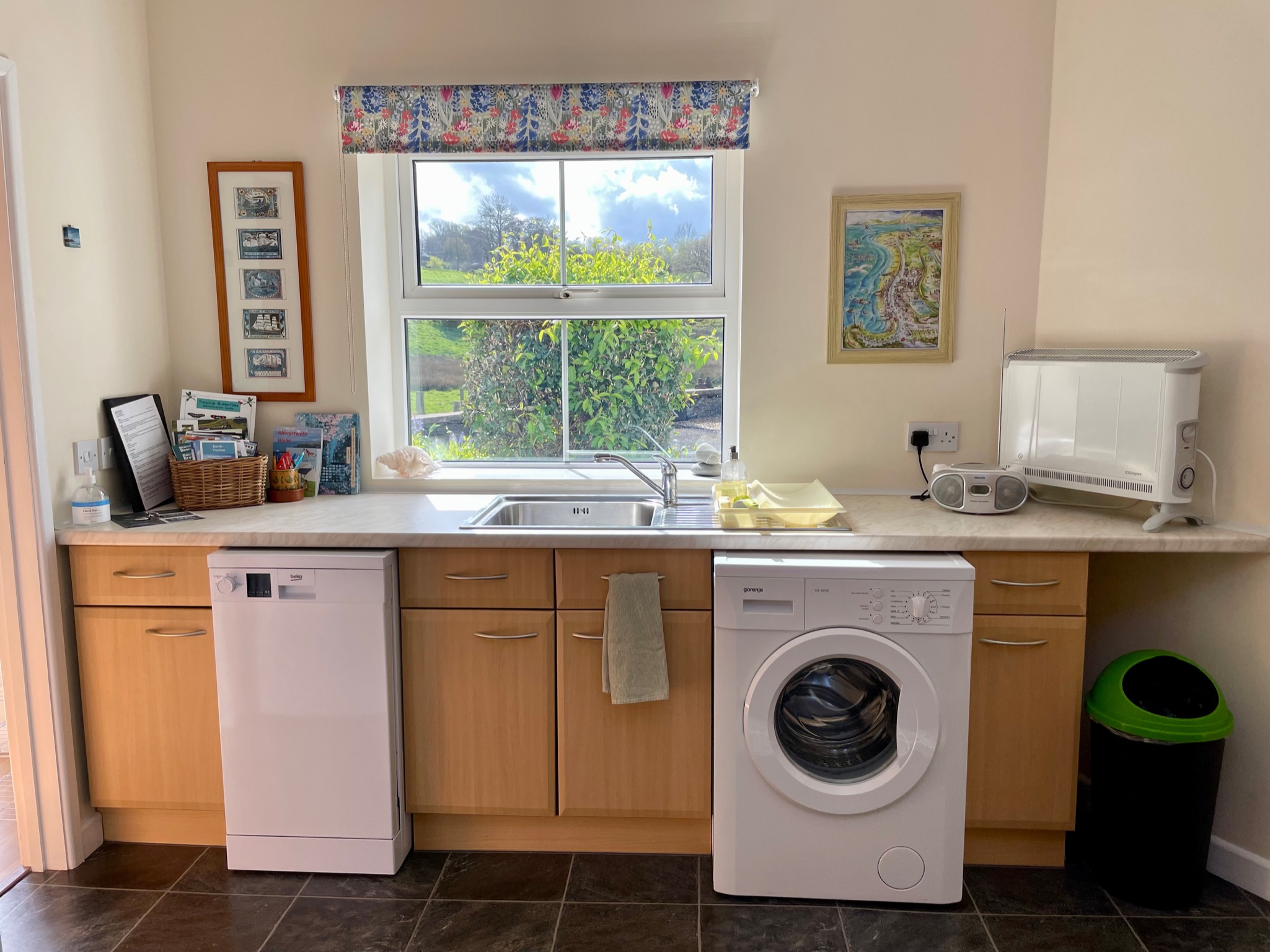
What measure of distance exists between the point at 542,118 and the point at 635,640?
5.24 feet

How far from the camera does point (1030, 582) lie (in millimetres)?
2195

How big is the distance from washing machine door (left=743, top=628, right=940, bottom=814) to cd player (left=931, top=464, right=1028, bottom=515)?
57cm

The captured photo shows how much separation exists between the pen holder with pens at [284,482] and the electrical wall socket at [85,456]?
47cm

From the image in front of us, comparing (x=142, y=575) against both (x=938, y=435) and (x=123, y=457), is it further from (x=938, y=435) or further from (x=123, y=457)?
(x=938, y=435)

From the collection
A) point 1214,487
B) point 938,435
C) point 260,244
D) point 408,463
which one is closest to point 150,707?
point 408,463

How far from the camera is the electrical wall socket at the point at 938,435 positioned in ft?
9.12

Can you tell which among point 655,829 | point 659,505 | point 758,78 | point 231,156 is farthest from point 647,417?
point 231,156

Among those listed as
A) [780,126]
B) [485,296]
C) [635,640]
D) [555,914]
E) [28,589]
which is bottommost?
[555,914]

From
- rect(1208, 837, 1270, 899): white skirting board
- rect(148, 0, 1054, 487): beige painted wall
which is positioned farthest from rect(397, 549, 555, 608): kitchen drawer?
rect(1208, 837, 1270, 899): white skirting board

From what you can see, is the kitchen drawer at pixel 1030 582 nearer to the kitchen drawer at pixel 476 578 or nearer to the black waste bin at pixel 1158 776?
the black waste bin at pixel 1158 776

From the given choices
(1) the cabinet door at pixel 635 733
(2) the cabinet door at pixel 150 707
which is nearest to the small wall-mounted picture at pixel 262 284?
(2) the cabinet door at pixel 150 707

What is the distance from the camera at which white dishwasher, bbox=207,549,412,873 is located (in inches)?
87.5

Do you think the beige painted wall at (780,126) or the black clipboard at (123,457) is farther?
the beige painted wall at (780,126)

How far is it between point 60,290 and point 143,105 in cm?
75
